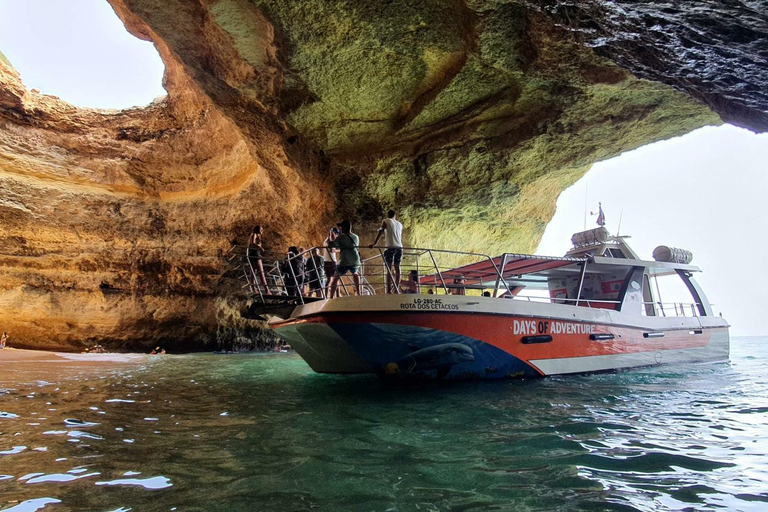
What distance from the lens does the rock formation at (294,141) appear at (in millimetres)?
8172

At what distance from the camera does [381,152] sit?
11828 millimetres

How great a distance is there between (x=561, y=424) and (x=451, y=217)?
9760 mm

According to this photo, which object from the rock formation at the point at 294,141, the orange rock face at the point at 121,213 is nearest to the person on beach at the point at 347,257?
the rock formation at the point at 294,141

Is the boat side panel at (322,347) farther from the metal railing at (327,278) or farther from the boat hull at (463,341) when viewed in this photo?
the metal railing at (327,278)

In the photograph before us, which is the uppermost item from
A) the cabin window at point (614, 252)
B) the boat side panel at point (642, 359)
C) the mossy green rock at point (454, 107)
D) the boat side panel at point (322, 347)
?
the mossy green rock at point (454, 107)

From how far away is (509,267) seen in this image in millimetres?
8469

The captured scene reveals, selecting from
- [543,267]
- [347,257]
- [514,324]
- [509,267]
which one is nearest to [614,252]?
[543,267]

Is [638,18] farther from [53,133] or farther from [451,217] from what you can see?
[53,133]

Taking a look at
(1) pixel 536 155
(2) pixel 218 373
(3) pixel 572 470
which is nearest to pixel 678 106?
(1) pixel 536 155

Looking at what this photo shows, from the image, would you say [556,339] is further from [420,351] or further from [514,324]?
[420,351]

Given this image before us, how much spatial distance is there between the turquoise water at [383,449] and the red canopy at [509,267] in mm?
2243

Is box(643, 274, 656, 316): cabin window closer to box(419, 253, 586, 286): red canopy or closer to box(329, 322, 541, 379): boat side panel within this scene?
box(419, 253, 586, 286): red canopy

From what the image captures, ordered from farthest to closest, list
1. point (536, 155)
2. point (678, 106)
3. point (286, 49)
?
point (536, 155) < point (678, 106) < point (286, 49)

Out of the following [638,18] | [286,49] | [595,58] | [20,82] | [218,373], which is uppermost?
[20,82]
